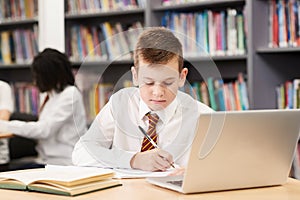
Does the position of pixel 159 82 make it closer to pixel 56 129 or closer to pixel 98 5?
pixel 56 129

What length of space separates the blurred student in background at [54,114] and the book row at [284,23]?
121cm

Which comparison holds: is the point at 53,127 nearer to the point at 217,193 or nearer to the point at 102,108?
the point at 102,108

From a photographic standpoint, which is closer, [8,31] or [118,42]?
[118,42]

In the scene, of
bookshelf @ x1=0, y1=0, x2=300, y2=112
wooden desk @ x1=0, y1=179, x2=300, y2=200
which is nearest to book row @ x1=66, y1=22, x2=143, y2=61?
bookshelf @ x1=0, y1=0, x2=300, y2=112

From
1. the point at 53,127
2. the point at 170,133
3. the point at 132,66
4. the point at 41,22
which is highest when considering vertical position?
the point at 41,22

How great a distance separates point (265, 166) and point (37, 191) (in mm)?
601

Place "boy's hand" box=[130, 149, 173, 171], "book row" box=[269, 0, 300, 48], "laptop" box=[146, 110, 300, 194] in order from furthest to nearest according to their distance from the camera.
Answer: "book row" box=[269, 0, 300, 48], "boy's hand" box=[130, 149, 173, 171], "laptop" box=[146, 110, 300, 194]

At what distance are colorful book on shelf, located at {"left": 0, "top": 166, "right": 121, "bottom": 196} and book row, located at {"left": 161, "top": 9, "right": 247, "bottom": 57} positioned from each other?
197 centimetres

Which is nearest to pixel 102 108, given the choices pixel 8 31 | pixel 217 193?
pixel 217 193

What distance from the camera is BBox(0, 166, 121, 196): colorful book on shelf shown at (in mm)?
1448

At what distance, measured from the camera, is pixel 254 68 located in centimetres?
335

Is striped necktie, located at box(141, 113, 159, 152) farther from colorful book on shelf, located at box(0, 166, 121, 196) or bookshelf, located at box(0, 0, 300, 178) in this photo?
bookshelf, located at box(0, 0, 300, 178)

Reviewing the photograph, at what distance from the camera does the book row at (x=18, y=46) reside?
4773 millimetres

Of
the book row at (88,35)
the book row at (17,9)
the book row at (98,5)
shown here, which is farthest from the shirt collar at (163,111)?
the book row at (17,9)
